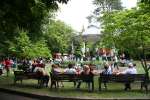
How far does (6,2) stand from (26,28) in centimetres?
530

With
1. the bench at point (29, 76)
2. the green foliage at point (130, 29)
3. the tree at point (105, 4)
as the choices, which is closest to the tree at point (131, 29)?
the green foliage at point (130, 29)

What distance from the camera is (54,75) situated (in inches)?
950

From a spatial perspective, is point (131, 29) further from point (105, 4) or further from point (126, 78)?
point (105, 4)

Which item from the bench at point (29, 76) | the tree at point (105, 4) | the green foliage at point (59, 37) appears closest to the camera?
the bench at point (29, 76)

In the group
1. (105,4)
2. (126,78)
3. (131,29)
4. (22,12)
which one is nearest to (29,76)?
(22,12)

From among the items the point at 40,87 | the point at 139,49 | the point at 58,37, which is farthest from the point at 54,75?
the point at 58,37

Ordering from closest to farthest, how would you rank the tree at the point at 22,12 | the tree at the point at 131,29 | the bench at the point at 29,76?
the tree at the point at 22,12
the bench at the point at 29,76
the tree at the point at 131,29

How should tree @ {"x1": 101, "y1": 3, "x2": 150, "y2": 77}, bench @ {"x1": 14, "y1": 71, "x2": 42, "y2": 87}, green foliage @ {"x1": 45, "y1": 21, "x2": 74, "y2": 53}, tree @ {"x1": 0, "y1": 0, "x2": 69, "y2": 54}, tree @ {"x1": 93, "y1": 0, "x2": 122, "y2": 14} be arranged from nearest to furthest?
tree @ {"x1": 0, "y1": 0, "x2": 69, "y2": 54} → bench @ {"x1": 14, "y1": 71, "x2": 42, "y2": 87} → tree @ {"x1": 101, "y1": 3, "x2": 150, "y2": 77} → tree @ {"x1": 93, "y1": 0, "x2": 122, "y2": 14} → green foliage @ {"x1": 45, "y1": 21, "x2": 74, "y2": 53}

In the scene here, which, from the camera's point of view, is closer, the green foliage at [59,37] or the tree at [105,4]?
the tree at [105,4]

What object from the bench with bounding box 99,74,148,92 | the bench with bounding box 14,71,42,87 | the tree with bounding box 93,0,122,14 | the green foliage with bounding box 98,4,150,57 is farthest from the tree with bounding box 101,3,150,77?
the tree with bounding box 93,0,122,14

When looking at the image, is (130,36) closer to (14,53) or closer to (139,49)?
(139,49)

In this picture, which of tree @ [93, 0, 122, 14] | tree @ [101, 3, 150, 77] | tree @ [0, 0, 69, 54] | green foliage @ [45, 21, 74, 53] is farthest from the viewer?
green foliage @ [45, 21, 74, 53]

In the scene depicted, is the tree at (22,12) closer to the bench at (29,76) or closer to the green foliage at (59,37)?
the bench at (29,76)

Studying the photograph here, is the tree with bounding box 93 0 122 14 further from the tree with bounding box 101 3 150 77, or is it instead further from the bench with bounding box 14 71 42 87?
the bench with bounding box 14 71 42 87
